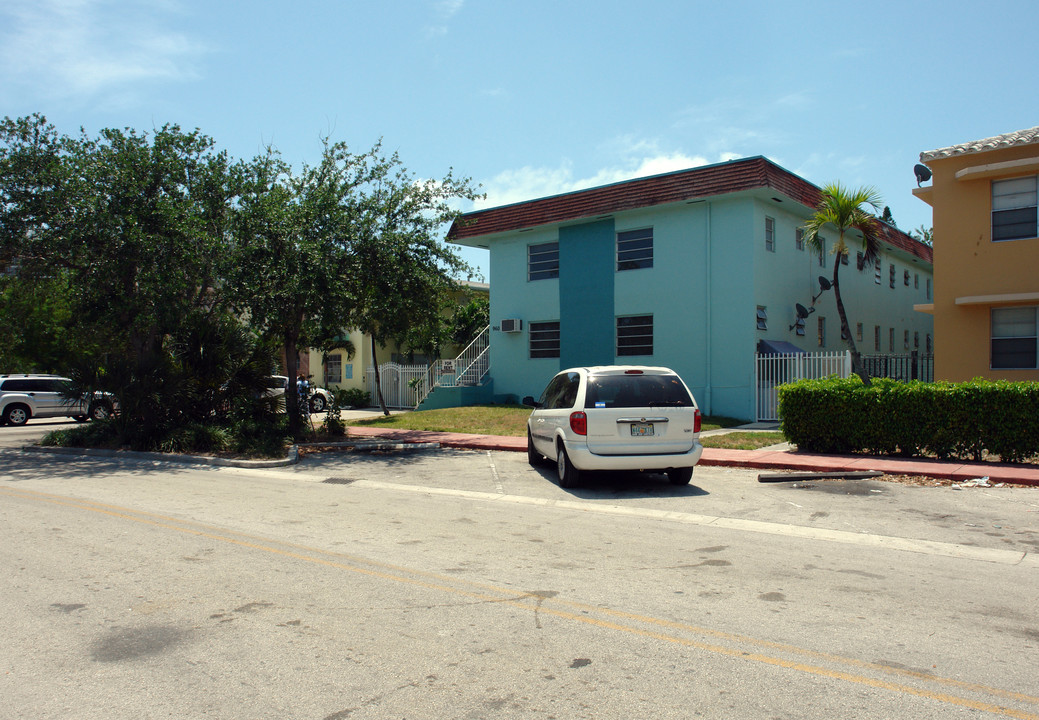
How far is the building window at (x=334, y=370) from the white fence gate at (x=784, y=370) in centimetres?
2116

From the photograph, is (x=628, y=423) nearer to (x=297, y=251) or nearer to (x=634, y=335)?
(x=297, y=251)

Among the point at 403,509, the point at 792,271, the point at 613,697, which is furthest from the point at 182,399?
the point at 792,271

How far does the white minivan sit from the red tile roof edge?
966 centimetres

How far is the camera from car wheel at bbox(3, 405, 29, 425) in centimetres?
2679

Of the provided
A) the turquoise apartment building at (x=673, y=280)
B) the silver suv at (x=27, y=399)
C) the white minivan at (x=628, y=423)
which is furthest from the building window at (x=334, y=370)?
the white minivan at (x=628, y=423)

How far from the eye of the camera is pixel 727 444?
15.9m

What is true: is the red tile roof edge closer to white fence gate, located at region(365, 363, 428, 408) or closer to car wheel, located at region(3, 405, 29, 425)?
white fence gate, located at region(365, 363, 428, 408)

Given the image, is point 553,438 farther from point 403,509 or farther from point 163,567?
point 163,567

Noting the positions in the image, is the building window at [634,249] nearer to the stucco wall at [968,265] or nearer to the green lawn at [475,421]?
the green lawn at [475,421]

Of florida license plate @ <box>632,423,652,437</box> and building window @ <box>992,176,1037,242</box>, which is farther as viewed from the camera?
building window @ <box>992,176,1037,242</box>

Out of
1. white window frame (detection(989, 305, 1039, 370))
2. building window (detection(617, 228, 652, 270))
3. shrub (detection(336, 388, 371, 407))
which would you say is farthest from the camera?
shrub (detection(336, 388, 371, 407))

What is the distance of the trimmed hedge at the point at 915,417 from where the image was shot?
40.0ft

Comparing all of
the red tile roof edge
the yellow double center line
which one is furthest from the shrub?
the yellow double center line

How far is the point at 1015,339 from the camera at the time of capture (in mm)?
17172
